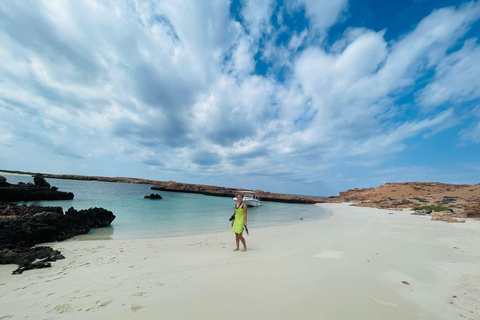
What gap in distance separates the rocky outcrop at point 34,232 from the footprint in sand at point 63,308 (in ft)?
9.33

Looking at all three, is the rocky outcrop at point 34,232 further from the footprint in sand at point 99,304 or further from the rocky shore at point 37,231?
the footprint in sand at point 99,304

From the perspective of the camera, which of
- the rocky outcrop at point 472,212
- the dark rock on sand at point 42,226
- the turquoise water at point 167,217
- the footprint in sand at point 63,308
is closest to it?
the footprint in sand at point 63,308

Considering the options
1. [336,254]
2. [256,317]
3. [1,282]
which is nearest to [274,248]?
[336,254]

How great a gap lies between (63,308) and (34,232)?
706cm

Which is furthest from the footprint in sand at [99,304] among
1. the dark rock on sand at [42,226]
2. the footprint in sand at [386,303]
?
the dark rock on sand at [42,226]

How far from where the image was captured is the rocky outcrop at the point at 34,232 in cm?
534

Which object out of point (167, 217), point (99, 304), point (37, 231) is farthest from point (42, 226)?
point (167, 217)

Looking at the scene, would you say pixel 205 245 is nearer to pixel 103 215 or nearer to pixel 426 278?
pixel 426 278

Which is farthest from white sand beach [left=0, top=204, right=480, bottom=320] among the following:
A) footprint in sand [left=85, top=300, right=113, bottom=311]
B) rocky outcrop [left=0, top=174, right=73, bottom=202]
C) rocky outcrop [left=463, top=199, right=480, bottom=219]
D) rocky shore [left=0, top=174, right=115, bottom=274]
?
rocky outcrop [left=0, top=174, right=73, bottom=202]

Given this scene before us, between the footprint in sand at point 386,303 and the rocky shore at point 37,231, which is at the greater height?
the footprint in sand at point 386,303

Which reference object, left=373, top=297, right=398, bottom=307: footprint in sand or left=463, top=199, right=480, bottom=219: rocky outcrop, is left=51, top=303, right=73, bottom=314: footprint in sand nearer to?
left=373, top=297, right=398, bottom=307: footprint in sand

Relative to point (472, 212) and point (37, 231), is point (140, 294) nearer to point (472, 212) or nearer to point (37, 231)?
point (37, 231)

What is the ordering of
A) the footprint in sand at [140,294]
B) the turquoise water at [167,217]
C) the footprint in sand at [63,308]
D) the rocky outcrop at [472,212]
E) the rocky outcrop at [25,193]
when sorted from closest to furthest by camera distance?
the footprint in sand at [63,308], the footprint in sand at [140,294], the turquoise water at [167,217], the rocky outcrop at [472,212], the rocky outcrop at [25,193]

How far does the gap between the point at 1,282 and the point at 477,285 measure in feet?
34.1
